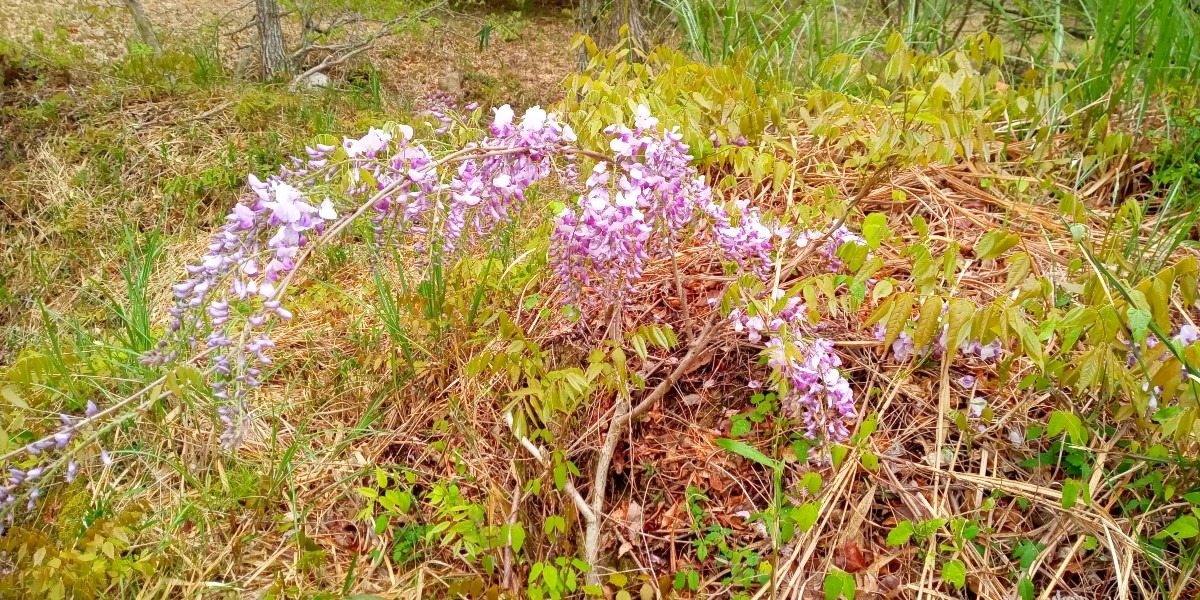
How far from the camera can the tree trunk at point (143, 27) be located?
4898 mm

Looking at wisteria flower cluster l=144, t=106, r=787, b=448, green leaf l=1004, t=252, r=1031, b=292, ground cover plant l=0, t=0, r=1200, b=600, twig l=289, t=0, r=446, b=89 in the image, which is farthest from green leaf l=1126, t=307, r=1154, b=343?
twig l=289, t=0, r=446, b=89

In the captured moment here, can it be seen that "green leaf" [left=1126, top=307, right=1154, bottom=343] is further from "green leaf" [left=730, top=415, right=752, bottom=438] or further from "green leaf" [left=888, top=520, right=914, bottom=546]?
"green leaf" [left=730, top=415, right=752, bottom=438]

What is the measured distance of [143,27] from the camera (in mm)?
4965

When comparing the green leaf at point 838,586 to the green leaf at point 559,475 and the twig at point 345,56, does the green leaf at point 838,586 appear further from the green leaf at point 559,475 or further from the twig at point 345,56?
the twig at point 345,56

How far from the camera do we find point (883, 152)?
225cm

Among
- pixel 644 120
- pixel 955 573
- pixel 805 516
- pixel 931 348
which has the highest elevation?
pixel 644 120

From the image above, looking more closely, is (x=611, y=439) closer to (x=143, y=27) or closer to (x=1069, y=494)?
(x=1069, y=494)

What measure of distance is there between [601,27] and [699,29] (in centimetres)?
99

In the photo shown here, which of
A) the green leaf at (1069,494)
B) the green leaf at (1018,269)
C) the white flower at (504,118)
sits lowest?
the green leaf at (1069,494)

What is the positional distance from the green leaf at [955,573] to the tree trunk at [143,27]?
226 inches

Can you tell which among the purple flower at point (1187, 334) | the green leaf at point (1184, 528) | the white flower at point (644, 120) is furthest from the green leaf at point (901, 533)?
the white flower at point (644, 120)

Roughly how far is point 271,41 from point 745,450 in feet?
15.4

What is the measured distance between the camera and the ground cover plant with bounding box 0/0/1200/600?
58.7 inches

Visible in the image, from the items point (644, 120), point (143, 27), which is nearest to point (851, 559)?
point (644, 120)
